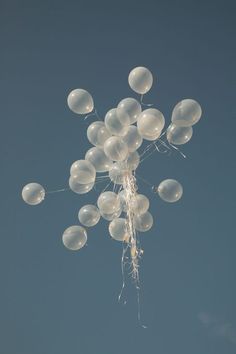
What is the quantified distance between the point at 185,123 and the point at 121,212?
972 mm

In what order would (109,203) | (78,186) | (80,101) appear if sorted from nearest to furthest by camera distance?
(109,203) → (78,186) → (80,101)

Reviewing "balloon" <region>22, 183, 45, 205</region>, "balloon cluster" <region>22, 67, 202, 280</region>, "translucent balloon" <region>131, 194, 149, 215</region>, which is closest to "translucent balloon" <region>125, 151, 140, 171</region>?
"balloon cluster" <region>22, 67, 202, 280</region>

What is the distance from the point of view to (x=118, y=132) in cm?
502

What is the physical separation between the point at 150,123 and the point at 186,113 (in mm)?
342

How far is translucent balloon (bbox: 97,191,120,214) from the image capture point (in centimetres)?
497

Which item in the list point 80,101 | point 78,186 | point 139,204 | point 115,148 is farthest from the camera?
point 80,101

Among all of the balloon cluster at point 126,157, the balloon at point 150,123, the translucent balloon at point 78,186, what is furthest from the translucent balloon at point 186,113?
the translucent balloon at point 78,186

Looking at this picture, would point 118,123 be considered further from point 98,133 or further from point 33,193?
point 33,193

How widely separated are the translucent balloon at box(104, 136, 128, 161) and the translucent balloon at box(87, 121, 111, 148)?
203 mm

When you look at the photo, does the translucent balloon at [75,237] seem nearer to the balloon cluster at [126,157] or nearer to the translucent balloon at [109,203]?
the balloon cluster at [126,157]

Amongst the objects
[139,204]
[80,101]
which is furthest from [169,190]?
[80,101]

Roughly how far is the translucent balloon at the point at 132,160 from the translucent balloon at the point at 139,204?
25cm

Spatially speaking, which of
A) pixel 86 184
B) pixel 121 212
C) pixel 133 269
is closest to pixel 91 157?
pixel 86 184

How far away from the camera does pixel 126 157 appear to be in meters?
5.01
